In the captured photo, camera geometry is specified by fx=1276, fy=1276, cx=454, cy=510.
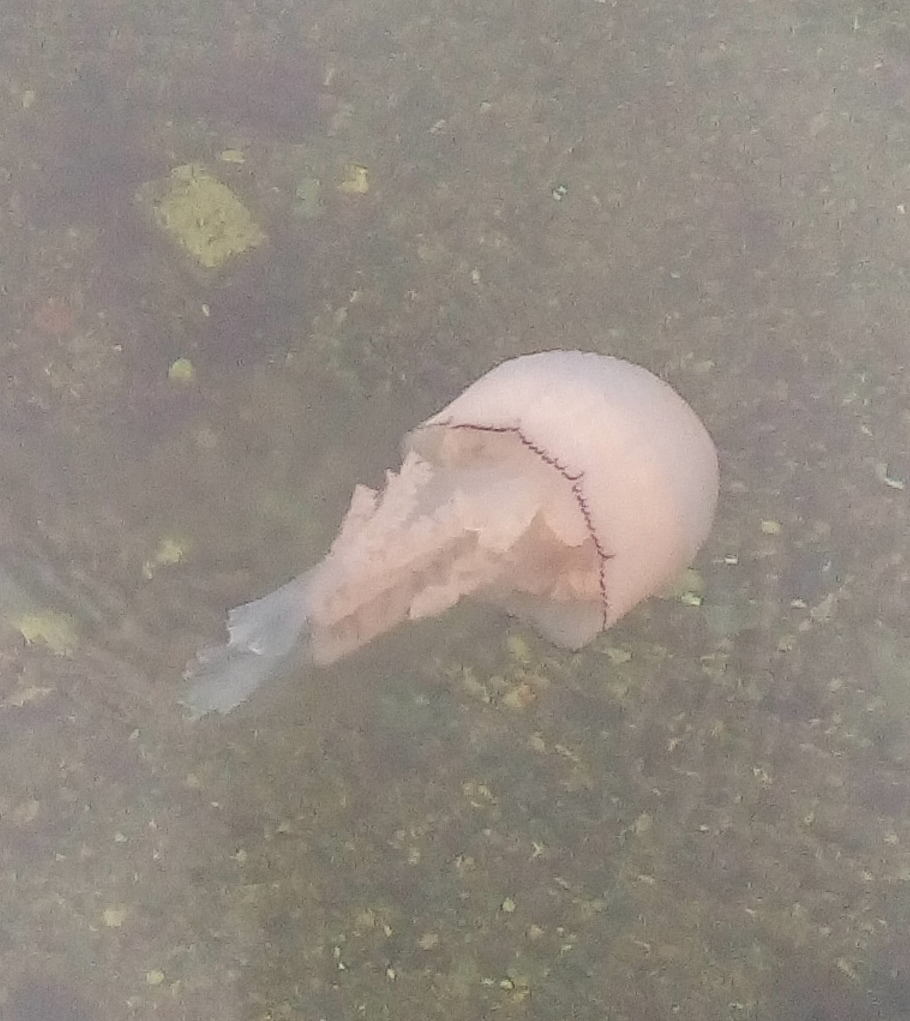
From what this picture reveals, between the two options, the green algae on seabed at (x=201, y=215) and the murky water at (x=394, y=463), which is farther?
the green algae on seabed at (x=201, y=215)

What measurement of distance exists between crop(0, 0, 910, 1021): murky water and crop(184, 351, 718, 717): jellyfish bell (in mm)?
50

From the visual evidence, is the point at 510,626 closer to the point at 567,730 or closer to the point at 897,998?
the point at 567,730

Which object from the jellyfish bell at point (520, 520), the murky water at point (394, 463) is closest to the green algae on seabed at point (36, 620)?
the murky water at point (394, 463)

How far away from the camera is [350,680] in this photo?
1.15m

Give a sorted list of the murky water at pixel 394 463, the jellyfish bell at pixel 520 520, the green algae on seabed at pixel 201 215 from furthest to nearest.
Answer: the green algae on seabed at pixel 201 215
the murky water at pixel 394 463
the jellyfish bell at pixel 520 520

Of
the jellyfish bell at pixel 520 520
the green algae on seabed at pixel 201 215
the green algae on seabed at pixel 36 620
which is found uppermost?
the green algae on seabed at pixel 201 215

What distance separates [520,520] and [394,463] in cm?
23

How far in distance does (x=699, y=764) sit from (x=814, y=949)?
189 millimetres

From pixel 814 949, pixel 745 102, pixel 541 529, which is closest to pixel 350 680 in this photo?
pixel 541 529

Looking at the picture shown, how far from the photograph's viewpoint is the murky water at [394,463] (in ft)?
3.70

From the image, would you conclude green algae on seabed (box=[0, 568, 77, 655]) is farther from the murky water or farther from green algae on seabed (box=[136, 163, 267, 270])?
green algae on seabed (box=[136, 163, 267, 270])

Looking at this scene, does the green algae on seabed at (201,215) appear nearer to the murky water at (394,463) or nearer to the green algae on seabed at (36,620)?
the murky water at (394,463)

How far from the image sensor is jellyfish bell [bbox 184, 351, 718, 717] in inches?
39.5

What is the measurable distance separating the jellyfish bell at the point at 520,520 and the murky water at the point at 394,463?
0.16ft
